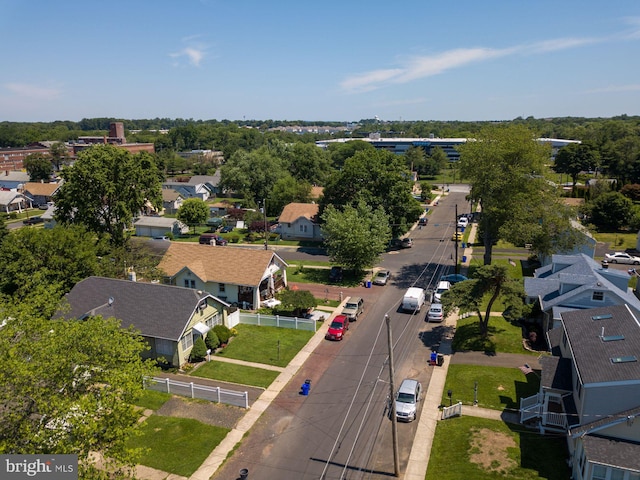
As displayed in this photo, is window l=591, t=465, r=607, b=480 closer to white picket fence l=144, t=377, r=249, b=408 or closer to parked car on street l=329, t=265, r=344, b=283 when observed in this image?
white picket fence l=144, t=377, r=249, b=408

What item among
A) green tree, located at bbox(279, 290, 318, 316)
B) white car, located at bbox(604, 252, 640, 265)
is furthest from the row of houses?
white car, located at bbox(604, 252, 640, 265)

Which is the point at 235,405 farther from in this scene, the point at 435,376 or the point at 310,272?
the point at 310,272

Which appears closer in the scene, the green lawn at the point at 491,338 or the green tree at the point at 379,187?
the green lawn at the point at 491,338

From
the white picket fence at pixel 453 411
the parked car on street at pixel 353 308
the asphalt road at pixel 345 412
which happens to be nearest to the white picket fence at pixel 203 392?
the asphalt road at pixel 345 412

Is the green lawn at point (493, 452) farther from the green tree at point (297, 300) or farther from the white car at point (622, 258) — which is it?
the white car at point (622, 258)

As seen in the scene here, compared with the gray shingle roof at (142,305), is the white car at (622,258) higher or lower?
lower

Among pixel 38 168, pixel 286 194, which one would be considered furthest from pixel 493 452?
pixel 38 168
